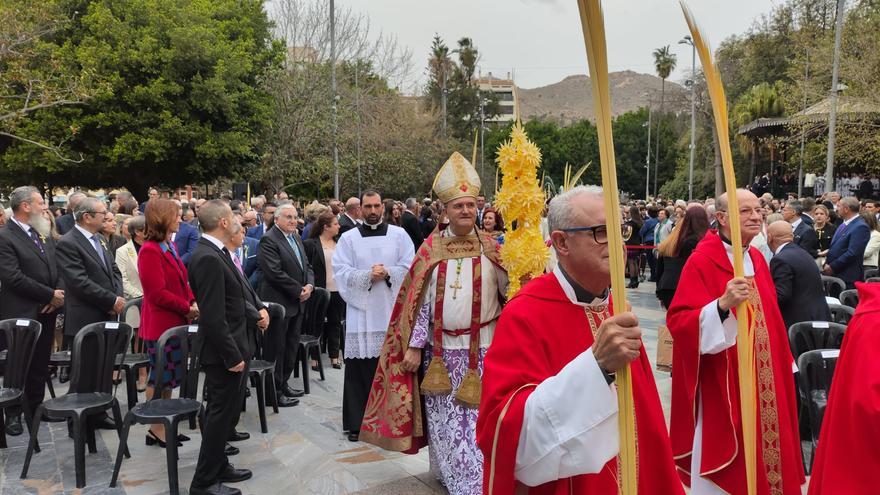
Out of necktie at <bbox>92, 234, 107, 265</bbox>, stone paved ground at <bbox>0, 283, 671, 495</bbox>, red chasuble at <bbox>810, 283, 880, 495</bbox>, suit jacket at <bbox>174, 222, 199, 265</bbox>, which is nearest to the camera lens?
red chasuble at <bbox>810, 283, 880, 495</bbox>

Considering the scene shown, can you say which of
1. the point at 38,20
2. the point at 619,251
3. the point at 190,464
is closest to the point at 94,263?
the point at 190,464

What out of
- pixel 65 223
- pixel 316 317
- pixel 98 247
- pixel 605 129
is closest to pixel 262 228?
pixel 316 317

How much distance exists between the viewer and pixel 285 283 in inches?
273

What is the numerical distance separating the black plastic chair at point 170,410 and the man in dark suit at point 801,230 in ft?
24.7

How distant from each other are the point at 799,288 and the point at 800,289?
10mm

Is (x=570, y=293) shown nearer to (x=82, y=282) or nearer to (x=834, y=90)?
(x=82, y=282)

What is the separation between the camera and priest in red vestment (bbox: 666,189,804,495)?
3553mm

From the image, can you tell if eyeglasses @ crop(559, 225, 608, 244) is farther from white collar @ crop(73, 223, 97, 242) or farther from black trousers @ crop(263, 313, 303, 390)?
white collar @ crop(73, 223, 97, 242)

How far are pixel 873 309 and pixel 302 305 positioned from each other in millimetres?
5995

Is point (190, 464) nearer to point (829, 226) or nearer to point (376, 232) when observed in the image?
point (376, 232)

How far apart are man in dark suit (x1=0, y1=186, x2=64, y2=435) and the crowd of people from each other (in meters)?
0.01

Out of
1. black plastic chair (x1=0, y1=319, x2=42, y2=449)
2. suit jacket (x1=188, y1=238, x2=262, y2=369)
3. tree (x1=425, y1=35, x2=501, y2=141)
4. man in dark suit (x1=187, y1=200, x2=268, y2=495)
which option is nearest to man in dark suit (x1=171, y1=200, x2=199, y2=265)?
black plastic chair (x1=0, y1=319, x2=42, y2=449)

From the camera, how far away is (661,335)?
757 centimetres

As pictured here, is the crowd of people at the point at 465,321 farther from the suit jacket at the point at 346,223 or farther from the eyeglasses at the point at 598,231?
the suit jacket at the point at 346,223
